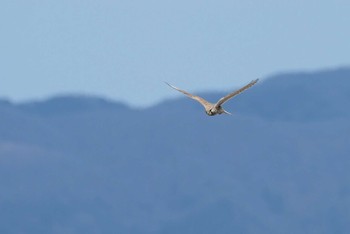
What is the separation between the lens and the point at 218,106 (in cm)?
5678

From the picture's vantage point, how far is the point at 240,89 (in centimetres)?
5503

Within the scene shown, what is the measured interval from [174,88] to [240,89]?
3643 millimetres

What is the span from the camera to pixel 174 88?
57719 mm

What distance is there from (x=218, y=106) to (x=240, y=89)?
6.59ft

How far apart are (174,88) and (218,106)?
2059 millimetres
